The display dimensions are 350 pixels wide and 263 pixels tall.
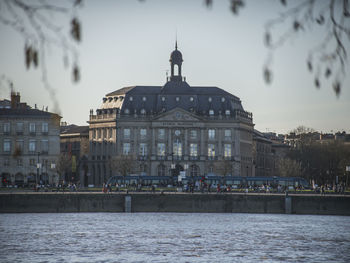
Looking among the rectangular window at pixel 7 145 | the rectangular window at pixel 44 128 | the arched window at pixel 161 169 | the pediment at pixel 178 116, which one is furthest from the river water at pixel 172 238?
the pediment at pixel 178 116

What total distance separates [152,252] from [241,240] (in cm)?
1503

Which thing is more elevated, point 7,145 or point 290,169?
point 7,145

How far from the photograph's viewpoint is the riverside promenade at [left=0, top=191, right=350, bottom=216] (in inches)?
4820

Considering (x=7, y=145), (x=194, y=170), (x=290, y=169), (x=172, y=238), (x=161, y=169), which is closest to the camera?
(x=172, y=238)

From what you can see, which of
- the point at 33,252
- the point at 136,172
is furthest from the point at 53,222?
the point at 136,172

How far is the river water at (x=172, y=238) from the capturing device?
62500 millimetres

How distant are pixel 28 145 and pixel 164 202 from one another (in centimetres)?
5465

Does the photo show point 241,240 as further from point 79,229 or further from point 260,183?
point 260,183

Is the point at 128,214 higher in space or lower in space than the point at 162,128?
lower

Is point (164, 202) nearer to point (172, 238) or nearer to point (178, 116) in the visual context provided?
point (172, 238)

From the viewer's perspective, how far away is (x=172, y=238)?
7950 centimetres

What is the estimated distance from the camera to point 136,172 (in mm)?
192750

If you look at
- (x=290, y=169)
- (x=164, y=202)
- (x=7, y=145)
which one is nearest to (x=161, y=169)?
(x=290, y=169)

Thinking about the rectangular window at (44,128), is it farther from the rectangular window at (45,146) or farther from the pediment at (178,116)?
the pediment at (178,116)
